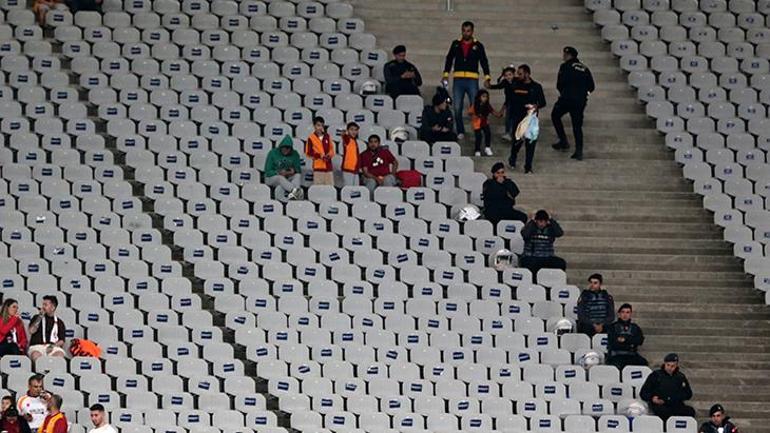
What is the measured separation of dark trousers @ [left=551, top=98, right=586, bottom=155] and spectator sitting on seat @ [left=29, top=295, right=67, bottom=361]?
317 inches

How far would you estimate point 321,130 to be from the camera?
3616 centimetres

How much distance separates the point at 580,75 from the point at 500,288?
4255 millimetres

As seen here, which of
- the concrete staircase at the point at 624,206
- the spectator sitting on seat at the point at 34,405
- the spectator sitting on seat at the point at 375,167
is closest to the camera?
the spectator sitting on seat at the point at 34,405

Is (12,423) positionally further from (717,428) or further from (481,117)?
(481,117)

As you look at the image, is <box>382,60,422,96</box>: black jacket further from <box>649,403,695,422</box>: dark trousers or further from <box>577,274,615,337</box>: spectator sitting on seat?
<box>649,403,695,422</box>: dark trousers

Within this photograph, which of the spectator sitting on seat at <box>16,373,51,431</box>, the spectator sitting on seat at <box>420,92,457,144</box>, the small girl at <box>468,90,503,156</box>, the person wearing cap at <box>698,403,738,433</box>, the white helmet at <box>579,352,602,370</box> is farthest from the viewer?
the small girl at <box>468,90,503,156</box>

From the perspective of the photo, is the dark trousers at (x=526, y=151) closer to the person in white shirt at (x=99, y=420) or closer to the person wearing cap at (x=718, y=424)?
the person wearing cap at (x=718, y=424)

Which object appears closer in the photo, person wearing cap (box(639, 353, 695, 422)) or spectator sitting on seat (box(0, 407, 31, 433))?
spectator sitting on seat (box(0, 407, 31, 433))

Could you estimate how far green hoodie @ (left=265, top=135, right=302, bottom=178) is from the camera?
3597cm

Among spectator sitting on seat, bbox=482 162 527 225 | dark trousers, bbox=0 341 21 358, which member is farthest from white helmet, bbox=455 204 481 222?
dark trousers, bbox=0 341 21 358

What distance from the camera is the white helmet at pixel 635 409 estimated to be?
32.9 m

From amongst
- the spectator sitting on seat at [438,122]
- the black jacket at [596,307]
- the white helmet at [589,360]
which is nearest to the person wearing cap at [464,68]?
the spectator sitting on seat at [438,122]

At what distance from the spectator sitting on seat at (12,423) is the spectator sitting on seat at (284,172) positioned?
5991mm

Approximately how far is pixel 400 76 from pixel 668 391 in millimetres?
6963
